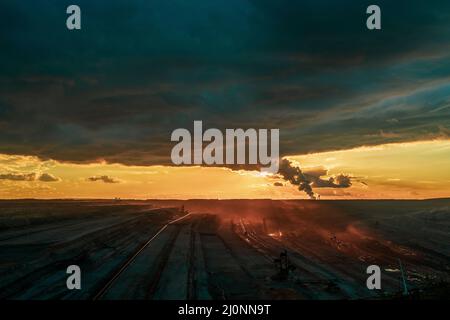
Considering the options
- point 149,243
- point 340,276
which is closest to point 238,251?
point 149,243

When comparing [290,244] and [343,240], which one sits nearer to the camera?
[290,244]

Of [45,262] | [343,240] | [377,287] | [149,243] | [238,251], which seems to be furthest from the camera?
[343,240]

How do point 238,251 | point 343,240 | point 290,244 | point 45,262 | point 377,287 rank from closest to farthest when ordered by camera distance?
point 377,287 < point 45,262 < point 238,251 < point 290,244 < point 343,240
